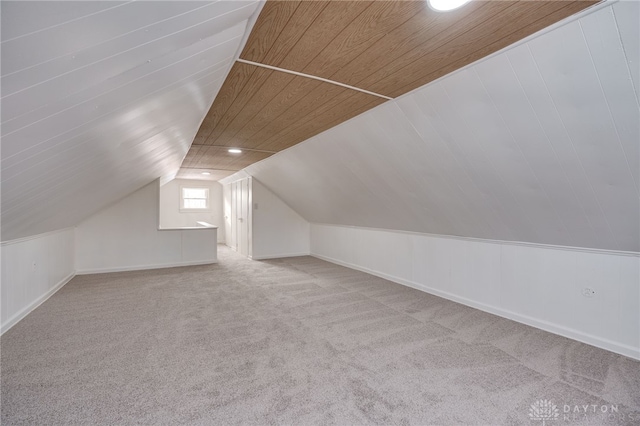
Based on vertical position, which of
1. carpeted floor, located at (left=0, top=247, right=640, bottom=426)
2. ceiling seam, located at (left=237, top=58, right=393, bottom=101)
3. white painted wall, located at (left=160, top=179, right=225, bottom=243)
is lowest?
carpeted floor, located at (left=0, top=247, right=640, bottom=426)

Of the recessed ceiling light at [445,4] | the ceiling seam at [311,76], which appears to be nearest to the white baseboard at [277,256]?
the ceiling seam at [311,76]

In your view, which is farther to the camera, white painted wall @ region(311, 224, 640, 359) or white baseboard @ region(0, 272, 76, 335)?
white baseboard @ region(0, 272, 76, 335)

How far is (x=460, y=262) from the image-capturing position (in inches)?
149

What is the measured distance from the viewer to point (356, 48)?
1.78m

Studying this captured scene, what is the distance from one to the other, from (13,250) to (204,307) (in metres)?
1.98

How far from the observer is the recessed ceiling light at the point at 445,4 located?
1.34 meters

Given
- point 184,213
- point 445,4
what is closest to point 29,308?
point 445,4

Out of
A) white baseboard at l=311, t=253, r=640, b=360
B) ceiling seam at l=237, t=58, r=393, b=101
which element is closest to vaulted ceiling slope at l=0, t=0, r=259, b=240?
ceiling seam at l=237, t=58, r=393, b=101

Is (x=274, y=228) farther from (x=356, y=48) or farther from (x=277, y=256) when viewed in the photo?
(x=356, y=48)

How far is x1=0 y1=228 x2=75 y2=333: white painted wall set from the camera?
2967 millimetres

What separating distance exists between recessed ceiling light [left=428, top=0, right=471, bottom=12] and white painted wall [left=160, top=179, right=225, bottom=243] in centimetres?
850

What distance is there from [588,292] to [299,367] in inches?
103

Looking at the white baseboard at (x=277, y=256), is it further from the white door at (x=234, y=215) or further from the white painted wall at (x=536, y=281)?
the white painted wall at (x=536, y=281)

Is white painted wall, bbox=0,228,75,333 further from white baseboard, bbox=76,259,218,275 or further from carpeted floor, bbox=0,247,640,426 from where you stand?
white baseboard, bbox=76,259,218,275
